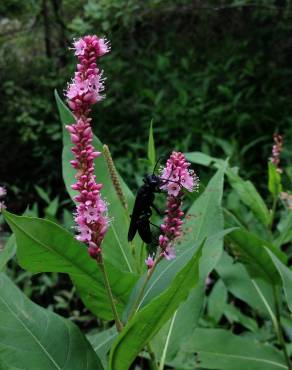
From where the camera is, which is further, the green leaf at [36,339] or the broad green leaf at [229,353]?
the broad green leaf at [229,353]

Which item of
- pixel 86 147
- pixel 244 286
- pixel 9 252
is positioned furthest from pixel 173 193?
pixel 244 286

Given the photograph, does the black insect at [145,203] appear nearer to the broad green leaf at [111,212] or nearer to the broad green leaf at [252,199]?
the broad green leaf at [111,212]

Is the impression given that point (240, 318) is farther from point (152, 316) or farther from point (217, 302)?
point (152, 316)

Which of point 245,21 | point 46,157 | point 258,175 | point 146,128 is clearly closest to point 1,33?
point 46,157

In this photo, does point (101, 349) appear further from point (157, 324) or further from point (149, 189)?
point (149, 189)

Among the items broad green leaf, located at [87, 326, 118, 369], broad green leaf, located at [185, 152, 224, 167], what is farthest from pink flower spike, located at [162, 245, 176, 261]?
broad green leaf, located at [185, 152, 224, 167]

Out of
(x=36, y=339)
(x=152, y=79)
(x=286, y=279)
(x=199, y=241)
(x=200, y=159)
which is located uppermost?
(x=152, y=79)

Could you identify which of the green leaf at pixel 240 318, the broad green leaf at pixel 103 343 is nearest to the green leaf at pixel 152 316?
the broad green leaf at pixel 103 343

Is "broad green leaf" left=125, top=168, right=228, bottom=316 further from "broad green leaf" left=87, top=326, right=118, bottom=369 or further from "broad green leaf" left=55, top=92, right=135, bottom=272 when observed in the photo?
"broad green leaf" left=87, top=326, right=118, bottom=369

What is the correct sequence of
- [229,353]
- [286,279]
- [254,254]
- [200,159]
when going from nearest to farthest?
[286,279] → [254,254] → [229,353] → [200,159]
